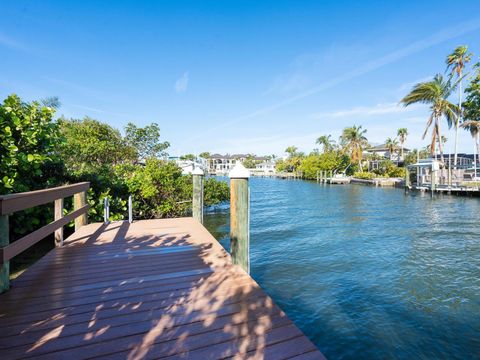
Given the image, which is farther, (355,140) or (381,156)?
(381,156)

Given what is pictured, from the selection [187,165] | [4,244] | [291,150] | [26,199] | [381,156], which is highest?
[291,150]

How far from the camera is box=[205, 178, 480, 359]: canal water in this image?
427 centimetres

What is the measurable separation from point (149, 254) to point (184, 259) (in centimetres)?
71

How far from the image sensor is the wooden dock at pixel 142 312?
2.04 metres

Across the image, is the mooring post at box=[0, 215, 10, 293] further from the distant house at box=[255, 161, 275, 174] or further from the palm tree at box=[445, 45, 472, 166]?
the distant house at box=[255, 161, 275, 174]

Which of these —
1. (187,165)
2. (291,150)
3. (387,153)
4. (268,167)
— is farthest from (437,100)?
(268,167)

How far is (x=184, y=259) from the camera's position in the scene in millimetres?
4215

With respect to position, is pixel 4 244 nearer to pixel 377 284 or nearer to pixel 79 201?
pixel 79 201

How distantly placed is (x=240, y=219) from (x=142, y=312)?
1676 mm

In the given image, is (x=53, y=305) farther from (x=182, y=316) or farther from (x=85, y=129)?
(x=85, y=129)

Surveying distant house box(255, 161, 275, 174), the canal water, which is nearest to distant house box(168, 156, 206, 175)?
the canal water

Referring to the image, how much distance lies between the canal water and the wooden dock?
85.5 inches

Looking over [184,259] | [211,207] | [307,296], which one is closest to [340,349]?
[307,296]

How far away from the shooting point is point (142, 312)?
2594 mm
